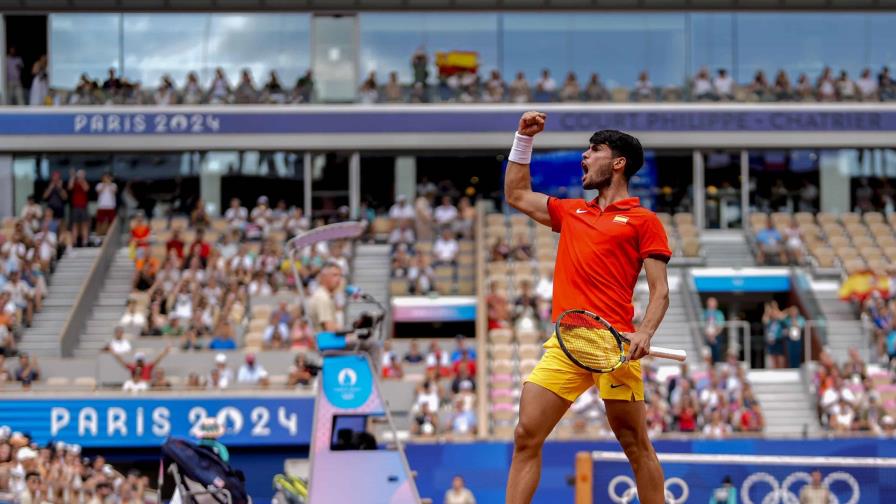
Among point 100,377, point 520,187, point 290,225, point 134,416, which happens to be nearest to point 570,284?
point 520,187

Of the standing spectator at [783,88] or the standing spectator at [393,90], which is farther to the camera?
the standing spectator at [393,90]

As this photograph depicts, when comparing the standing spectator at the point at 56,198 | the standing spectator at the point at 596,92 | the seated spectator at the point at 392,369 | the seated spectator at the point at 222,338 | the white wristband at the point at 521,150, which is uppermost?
the standing spectator at the point at 596,92

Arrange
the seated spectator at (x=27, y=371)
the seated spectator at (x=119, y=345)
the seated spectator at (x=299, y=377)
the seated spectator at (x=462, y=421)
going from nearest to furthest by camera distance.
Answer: the seated spectator at (x=462, y=421), the seated spectator at (x=299, y=377), the seated spectator at (x=27, y=371), the seated spectator at (x=119, y=345)

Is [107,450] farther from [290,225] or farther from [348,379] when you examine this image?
[348,379]

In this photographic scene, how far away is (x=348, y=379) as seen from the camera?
11.0m

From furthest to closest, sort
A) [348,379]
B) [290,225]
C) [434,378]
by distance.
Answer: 1. [290,225]
2. [434,378]
3. [348,379]

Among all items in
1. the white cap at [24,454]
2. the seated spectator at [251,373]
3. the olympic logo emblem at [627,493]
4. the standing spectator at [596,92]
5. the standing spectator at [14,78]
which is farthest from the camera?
the standing spectator at [14,78]

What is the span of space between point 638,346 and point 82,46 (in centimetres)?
2682

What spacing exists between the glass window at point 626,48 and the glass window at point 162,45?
7.68 meters

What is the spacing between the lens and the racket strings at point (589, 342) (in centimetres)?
685

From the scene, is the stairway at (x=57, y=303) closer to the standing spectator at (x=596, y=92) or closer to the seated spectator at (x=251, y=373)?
the seated spectator at (x=251, y=373)

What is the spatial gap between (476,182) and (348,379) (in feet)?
67.9

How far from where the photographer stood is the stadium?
72.1 ft

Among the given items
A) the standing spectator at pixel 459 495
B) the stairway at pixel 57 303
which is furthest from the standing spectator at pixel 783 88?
the standing spectator at pixel 459 495
